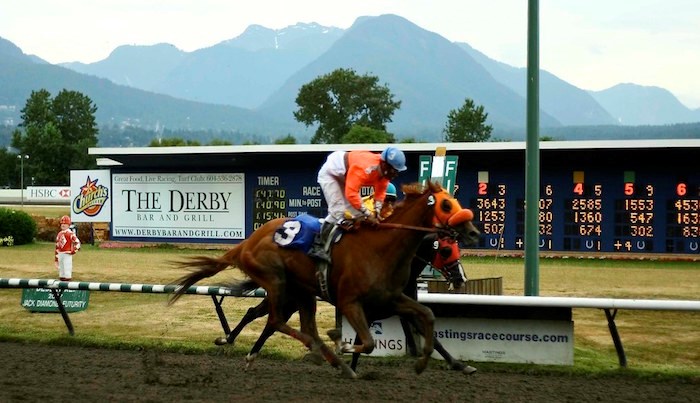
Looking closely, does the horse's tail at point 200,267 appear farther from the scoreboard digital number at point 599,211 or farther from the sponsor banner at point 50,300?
the scoreboard digital number at point 599,211

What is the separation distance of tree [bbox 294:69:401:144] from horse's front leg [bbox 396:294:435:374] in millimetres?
80729

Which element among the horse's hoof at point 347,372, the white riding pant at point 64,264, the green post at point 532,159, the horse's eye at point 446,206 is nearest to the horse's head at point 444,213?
the horse's eye at point 446,206

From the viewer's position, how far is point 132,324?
11.4 m

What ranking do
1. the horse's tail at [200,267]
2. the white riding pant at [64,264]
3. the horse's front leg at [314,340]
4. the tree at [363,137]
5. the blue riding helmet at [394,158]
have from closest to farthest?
the blue riding helmet at [394,158] < the horse's front leg at [314,340] < the horse's tail at [200,267] < the white riding pant at [64,264] < the tree at [363,137]

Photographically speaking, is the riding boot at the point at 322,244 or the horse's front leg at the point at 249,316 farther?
the horse's front leg at the point at 249,316

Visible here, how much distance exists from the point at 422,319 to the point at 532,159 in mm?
2300

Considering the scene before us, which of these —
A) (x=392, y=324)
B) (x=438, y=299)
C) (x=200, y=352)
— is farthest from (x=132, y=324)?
(x=438, y=299)

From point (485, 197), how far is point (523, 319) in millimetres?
14154

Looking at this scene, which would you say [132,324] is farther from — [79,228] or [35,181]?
[35,181]

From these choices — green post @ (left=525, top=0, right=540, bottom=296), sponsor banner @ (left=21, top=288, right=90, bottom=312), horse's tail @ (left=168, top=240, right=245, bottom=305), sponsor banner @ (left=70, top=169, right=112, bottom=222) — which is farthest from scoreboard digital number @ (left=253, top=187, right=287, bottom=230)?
green post @ (left=525, top=0, right=540, bottom=296)

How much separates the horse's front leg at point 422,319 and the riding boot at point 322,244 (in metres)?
0.70

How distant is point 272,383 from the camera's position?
293 inches

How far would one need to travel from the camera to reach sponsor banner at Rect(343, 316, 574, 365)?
8.59 meters

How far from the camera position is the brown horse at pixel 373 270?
716 cm
